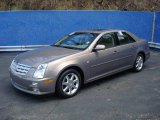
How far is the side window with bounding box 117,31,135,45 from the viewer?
7206 millimetres

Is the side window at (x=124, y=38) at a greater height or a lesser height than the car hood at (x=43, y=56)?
greater

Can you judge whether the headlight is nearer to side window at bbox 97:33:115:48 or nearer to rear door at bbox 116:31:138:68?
side window at bbox 97:33:115:48

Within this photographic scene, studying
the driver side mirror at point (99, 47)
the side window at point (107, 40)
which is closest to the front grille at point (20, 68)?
the driver side mirror at point (99, 47)

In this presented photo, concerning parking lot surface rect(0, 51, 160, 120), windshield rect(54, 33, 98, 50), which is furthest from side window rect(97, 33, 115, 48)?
parking lot surface rect(0, 51, 160, 120)

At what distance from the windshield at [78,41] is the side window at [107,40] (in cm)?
20

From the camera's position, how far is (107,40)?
267 inches

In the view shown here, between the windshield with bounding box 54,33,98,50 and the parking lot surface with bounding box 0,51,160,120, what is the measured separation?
3.58ft

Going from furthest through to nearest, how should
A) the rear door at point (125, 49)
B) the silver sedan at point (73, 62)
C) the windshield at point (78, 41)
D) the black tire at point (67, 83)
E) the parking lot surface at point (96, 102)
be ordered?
1. the rear door at point (125, 49)
2. the windshield at point (78, 41)
3. the black tire at point (67, 83)
4. the silver sedan at point (73, 62)
5. the parking lot surface at point (96, 102)

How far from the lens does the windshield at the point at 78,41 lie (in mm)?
6407

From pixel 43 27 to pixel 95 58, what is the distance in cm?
594

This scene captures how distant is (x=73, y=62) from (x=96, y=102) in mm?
1051

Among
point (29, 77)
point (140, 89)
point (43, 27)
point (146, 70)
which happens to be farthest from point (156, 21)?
point (29, 77)

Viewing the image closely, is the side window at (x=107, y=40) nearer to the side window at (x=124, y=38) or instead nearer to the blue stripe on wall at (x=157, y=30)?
the side window at (x=124, y=38)

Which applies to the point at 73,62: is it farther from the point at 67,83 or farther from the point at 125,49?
the point at 125,49
